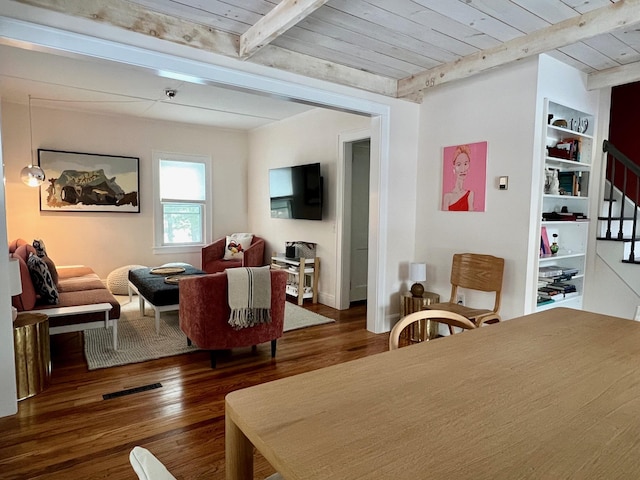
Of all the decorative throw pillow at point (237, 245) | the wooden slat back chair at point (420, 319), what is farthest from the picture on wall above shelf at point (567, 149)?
the decorative throw pillow at point (237, 245)

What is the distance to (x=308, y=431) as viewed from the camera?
85 centimetres

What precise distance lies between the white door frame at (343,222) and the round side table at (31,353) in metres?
3.14

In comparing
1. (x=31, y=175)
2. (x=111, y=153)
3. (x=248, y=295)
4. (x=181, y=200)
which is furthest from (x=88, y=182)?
(x=248, y=295)

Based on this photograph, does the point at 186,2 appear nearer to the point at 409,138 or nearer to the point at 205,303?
the point at 205,303

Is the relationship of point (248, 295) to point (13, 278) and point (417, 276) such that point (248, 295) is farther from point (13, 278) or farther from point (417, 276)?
point (417, 276)

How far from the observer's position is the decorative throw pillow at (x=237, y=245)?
20.5 ft

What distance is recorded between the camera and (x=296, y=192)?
5434mm

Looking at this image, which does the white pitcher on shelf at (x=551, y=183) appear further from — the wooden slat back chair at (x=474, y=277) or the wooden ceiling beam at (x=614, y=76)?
the wooden ceiling beam at (x=614, y=76)

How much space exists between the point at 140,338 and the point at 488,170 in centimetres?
358

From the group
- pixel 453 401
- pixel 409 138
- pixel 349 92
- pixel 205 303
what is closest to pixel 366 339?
pixel 205 303

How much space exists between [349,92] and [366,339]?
237 cm

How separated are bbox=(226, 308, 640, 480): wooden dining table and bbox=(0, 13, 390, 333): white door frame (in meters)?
2.39

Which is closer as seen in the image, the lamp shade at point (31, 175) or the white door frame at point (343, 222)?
the lamp shade at point (31, 175)

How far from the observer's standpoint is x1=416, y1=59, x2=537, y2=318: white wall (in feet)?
10.7
